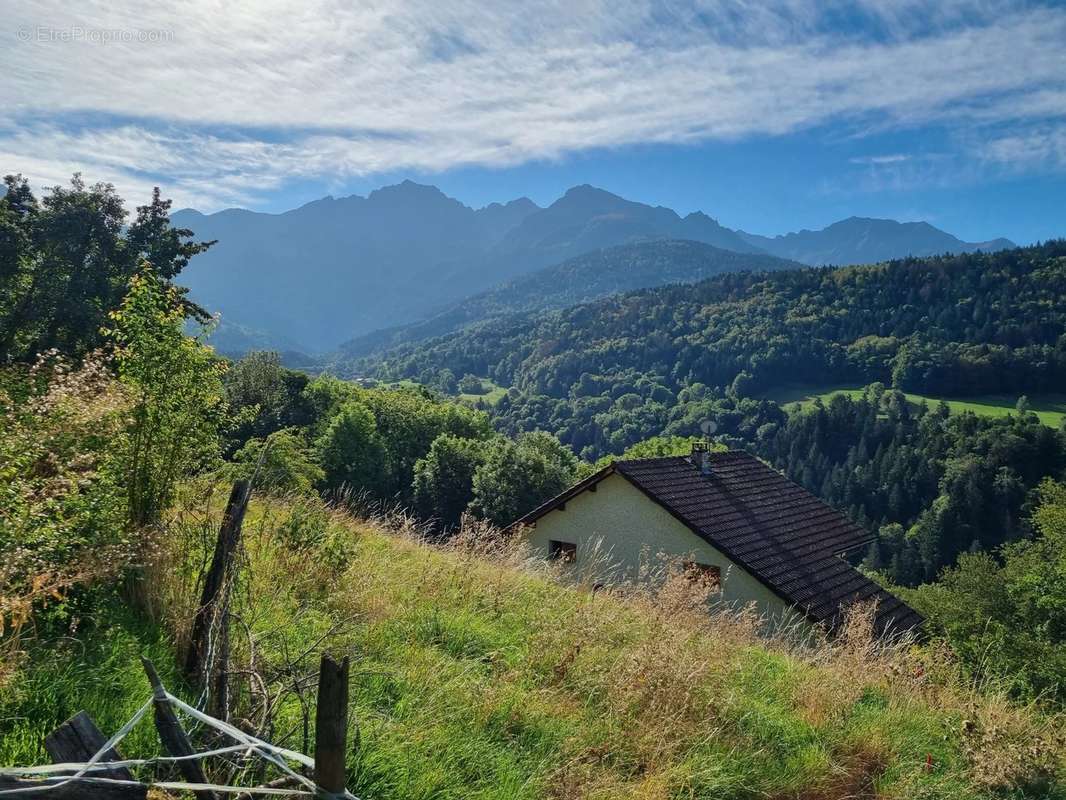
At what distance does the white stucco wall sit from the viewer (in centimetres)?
1543

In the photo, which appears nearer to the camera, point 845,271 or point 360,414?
point 360,414

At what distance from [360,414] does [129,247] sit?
66.1ft

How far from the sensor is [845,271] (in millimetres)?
190750

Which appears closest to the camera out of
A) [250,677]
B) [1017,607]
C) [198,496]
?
[250,677]

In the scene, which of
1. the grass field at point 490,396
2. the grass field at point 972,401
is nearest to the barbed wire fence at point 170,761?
the grass field at point 972,401

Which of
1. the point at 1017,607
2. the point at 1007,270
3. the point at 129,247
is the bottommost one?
the point at 1017,607

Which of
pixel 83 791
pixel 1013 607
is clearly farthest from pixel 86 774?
pixel 1013 607

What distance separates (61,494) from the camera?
3.66m

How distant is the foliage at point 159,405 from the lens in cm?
412

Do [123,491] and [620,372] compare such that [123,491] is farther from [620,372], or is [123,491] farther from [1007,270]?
[1007,270]

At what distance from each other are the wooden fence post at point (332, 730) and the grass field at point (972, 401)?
116809 mm

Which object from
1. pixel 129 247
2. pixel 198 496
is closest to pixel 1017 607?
pixel 198 496

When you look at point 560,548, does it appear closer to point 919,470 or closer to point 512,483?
point 512,483

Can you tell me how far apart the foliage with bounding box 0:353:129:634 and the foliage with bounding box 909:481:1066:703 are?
48.4 feet
